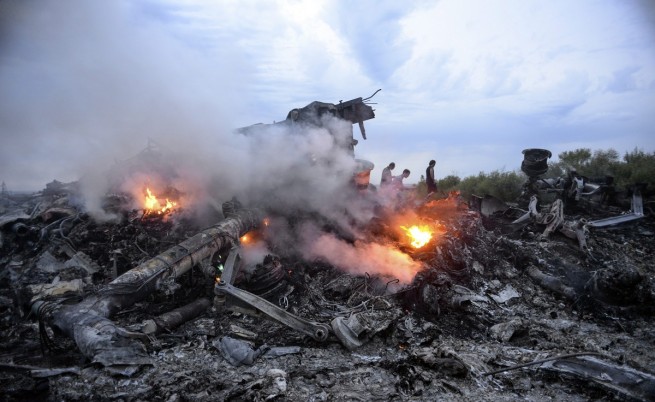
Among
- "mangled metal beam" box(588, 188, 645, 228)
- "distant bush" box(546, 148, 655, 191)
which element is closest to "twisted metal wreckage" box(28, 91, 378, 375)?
"mangled metal beam" box(588, 188, 645, 228)

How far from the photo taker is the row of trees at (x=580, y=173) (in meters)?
13.8

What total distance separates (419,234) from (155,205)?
24.4 feet

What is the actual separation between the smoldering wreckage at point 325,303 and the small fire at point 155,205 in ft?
0.13

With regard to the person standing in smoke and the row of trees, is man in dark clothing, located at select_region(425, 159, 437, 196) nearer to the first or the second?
the person standing in smoke

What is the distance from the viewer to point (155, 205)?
9539 millimetres

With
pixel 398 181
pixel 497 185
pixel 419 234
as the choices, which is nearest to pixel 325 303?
pixel 419 234

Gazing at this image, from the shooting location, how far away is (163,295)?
19.9 ft

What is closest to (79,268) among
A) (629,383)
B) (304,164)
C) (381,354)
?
(304,164)

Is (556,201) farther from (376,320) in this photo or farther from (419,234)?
(376,320)

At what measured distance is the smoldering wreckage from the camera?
12.4 feet

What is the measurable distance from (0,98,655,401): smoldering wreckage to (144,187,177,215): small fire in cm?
4

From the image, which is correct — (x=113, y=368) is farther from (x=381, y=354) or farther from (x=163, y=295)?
(x=381, y=354)

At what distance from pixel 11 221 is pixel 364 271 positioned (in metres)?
9.58

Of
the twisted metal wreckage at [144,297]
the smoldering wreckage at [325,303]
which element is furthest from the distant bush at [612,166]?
the twisted metal wreckage at [144,297]
